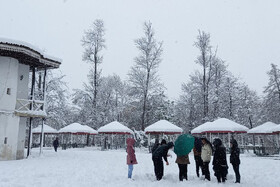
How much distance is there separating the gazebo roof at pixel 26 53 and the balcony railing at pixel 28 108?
9.35 feet

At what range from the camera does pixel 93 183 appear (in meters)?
7.42

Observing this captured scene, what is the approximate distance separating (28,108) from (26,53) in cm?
393

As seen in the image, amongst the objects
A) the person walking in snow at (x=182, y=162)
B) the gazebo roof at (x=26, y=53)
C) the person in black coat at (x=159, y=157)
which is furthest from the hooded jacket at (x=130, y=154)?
the gazebo roof at (x=26, y=53)

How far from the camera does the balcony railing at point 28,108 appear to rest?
15.8 meters

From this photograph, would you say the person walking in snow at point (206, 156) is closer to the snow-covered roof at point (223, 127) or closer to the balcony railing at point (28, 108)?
the balcony railing at point (28, 108)

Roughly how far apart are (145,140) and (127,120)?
13304mm

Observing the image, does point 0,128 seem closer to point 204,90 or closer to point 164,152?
point 164,152

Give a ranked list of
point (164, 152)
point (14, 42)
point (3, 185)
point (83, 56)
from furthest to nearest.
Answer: point (83, 56)
point (14, 42)
point (164, 152)
point (3, 185)

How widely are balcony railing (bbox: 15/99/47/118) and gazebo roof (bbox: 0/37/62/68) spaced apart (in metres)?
2.85

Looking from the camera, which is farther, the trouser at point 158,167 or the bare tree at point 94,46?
the bare tree at point 94,46

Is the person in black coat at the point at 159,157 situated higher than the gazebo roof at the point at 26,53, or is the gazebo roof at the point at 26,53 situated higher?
the gazebo roof at the point at 26,53

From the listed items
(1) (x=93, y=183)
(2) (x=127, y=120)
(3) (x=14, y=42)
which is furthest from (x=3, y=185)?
(2) (x=127, y=120)

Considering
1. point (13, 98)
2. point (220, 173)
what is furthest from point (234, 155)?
point (13, 98)

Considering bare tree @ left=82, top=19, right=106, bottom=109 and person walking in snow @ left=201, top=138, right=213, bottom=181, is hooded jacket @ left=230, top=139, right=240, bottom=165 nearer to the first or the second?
person walking in snow @ left=201, top=138, right=213, bottom=181
